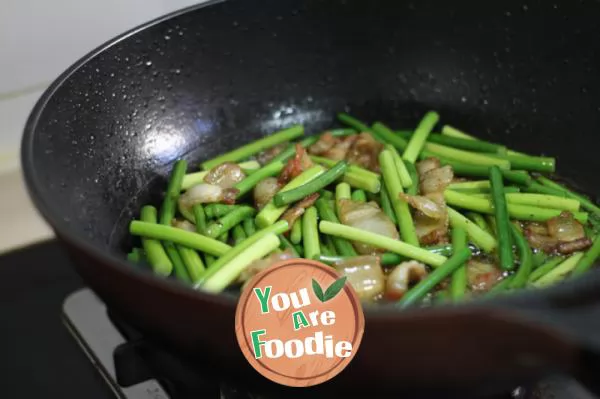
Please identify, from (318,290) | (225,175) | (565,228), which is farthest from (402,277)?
(225,175)

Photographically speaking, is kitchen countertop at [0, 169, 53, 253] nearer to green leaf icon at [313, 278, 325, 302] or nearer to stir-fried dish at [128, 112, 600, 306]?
stir-fried dish at [128, 112, 600, 306]

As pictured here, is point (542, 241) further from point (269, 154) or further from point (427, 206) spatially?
point (269, 154)

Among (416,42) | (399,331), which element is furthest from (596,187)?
(399,331)

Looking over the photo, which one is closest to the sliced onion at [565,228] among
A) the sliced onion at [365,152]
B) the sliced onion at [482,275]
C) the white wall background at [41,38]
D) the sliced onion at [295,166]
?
the sliced onion at [482,275]

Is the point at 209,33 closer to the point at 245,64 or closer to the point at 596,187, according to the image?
the point at 245,64

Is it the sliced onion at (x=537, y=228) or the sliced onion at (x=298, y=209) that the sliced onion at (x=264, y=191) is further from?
the sliced onion at (x=537, y=228)

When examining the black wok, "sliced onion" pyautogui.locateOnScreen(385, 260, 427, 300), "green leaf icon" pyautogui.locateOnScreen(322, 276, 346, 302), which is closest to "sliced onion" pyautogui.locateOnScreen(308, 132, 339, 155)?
the black wok
